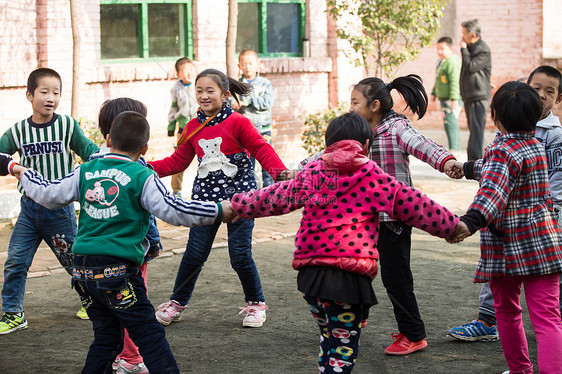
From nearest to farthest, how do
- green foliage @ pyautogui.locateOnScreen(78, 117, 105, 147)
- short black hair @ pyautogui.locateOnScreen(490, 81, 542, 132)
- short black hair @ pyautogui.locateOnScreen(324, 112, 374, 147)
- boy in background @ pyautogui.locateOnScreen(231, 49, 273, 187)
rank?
short black hair @ pyautogui.locateOnScreen(324, 112, 374, 147) → short black hair @ pyautogui.locateOnScreen(490, 81, 542, 132) → green foliage @ pyautogui.locateOnScreen(78, 117, 105, 147) → boy in background @ pyautogui.locateOnScreen(231, 49, 273, 187)

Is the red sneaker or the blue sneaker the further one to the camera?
the blue sneaker

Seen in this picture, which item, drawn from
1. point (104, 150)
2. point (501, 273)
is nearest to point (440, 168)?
point (501, 273)

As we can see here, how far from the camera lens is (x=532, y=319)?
A: 14.0 feet

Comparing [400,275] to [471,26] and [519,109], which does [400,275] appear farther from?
[471,26]

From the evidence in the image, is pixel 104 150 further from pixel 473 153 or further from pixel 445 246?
pixel 473 153

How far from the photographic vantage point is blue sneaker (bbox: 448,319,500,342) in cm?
517

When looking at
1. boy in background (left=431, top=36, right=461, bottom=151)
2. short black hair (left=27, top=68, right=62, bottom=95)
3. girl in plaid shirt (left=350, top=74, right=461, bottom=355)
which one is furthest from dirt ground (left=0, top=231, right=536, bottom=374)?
boy in background (left=431, top=36, right=461, bottom=151)

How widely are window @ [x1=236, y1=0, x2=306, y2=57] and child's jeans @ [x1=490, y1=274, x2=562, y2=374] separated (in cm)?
834

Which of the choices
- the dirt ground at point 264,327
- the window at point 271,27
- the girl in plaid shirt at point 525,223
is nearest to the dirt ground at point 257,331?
the dirt ground at point 264,327

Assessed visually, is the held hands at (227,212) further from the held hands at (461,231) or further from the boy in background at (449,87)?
the boy in background at (449,87)

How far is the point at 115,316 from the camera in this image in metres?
4.10

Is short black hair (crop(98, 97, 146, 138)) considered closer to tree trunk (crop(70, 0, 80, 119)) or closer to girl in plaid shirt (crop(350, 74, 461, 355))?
girl in plaid shirt (crop(350, 74, 461, 355))

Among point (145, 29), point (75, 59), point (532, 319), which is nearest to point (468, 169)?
→ point (532, 319)

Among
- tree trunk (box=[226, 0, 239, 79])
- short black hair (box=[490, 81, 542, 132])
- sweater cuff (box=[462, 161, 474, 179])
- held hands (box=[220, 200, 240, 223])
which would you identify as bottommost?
held hands (box=[220, 200, 240, 223])
